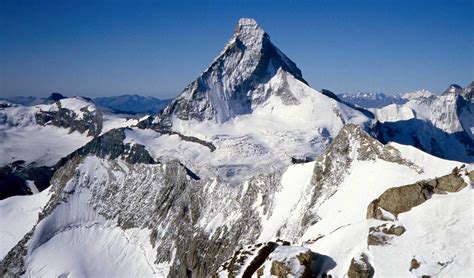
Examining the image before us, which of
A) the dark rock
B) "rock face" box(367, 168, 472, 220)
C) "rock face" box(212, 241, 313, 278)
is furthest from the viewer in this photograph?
"rock face" box(367, 168, 472, 220)

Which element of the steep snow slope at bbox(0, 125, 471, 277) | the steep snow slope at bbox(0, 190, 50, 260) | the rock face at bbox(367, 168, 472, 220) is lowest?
the steep snow slope at bbox(0, 190, 50, 260)

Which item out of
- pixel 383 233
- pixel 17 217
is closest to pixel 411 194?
pixel 383 233

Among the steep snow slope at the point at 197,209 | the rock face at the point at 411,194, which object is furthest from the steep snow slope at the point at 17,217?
the rock face at the point at 411,194

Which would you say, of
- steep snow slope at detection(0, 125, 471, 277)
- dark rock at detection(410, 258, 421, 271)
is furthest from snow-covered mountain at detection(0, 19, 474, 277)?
steep snow slope at detection(0, 125, 471, 277)

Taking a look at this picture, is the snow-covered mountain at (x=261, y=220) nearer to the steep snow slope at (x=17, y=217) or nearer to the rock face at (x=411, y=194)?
the rock face at (x=411, y=194)

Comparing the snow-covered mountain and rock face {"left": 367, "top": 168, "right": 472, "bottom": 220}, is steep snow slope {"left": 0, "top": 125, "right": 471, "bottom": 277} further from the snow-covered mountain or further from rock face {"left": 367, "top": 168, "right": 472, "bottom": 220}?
rock face {"left": 367, "top": 168, "right": 472, "bottom": 220}

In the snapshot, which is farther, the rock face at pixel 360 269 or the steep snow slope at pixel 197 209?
the steep snow slope at pixel 197 209

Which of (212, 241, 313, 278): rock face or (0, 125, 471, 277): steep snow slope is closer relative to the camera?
(212, 241, 313, 278): rock face
